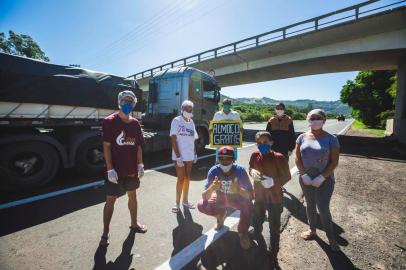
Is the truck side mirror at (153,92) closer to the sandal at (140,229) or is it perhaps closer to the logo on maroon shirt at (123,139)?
the logo on maroon shirt at (123,139)

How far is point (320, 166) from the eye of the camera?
301cm

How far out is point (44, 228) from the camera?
3324 mm

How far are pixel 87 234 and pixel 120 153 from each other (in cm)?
132

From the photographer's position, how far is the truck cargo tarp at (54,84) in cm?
456

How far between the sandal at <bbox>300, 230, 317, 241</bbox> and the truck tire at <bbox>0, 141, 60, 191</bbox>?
17.7 feet

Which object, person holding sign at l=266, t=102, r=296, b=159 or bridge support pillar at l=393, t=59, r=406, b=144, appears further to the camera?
bridge support pillar at l=393, t=59, r=406, b=144

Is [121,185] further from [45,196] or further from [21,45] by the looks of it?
[21,45]

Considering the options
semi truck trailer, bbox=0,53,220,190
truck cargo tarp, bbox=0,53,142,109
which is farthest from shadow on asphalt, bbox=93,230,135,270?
truck cargo tarp, bbox=0,53,142,109

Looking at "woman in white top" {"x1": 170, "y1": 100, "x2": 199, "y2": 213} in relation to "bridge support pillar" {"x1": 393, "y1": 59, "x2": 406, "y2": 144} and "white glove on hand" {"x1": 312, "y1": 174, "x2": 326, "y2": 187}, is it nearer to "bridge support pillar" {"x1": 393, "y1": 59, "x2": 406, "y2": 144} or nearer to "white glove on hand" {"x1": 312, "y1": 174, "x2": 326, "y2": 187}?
"white glove on hand" {"x1": 312, "y1": 174, "x2": 326, "y2": 187}

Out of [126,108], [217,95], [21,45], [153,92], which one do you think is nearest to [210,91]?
[217,95]

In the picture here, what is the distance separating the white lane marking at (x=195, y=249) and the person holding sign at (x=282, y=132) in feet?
6.74

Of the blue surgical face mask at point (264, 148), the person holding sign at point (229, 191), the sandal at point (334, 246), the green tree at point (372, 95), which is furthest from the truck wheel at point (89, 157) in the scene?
the green tree at point (372, 95)

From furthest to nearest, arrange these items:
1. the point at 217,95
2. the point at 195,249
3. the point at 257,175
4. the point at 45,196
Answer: the point at 217,95, the point at 45,196, the point at 257,175, the point at 195,249

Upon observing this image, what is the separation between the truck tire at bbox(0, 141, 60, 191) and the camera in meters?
4.62
